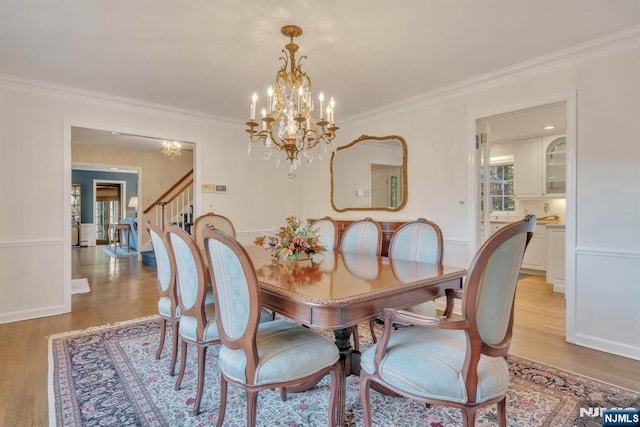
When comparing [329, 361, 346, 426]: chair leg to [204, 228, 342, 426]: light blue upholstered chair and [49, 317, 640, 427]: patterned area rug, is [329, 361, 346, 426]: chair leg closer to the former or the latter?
[204, 228, 342, 426]: light blue upholstered chair

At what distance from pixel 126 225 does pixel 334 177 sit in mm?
6579

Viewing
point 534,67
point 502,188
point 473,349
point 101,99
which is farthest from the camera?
point 502,188

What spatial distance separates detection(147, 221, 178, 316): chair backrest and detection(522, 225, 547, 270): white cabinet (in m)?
5.67

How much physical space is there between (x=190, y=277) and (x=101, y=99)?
303 cm

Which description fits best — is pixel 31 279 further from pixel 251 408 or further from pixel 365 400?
pixel 365 400

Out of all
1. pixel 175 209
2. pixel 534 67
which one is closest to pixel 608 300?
pixel 534 67

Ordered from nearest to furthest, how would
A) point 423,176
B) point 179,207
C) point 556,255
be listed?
point 423,176 → point 556,255 → point 179,207

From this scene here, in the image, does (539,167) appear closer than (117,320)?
No

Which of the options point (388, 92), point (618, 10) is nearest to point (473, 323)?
point (618, 10)

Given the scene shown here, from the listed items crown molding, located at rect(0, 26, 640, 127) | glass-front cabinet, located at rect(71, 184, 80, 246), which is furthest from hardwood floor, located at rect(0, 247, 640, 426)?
glass-front cabinet, located at rect(71, 184, 80, 246)

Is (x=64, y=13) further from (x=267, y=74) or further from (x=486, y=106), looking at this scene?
(x=486, y=106)

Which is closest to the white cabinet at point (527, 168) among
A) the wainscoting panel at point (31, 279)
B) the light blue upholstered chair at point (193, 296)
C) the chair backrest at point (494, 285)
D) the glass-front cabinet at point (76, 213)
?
the chair backrest at point (494, 285)

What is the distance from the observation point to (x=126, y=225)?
884 cm

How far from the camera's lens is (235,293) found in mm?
1498
